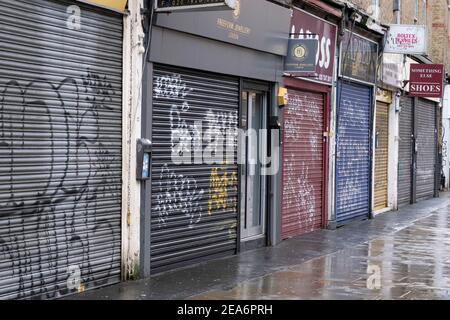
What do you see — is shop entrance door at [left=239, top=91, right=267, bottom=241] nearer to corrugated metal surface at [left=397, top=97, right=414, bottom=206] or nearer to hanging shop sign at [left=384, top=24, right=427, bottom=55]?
hanging shop sign at [left=384, top=24, right=427, bottom=55]

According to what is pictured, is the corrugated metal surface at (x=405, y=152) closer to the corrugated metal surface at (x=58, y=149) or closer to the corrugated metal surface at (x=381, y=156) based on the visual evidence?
the corrugated metal surface at (x=381, y=156)

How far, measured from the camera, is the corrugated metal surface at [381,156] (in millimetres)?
18125

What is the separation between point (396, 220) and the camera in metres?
16.5

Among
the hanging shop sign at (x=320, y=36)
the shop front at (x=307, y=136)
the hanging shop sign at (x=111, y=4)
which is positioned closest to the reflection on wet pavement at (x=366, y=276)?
the shop front at (x=307, y=136)

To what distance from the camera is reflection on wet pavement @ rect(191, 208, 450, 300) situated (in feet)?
25.9

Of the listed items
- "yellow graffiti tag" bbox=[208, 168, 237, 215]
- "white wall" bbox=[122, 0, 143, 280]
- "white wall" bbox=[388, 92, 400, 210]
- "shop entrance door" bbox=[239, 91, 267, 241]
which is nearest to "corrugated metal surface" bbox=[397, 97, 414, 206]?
"white wall" bbox=[388, 92, 400, 210]

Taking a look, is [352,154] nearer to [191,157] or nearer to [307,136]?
[307,136]

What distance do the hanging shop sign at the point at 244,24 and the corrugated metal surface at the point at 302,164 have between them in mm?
1390

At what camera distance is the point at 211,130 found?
9.92 m

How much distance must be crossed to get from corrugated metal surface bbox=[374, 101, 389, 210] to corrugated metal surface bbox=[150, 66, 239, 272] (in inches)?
332
